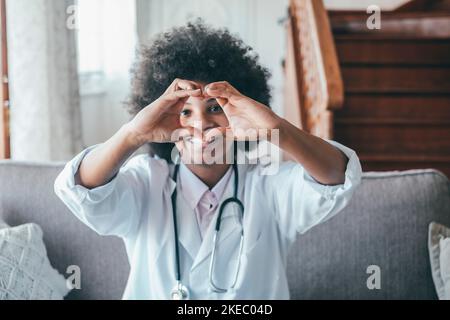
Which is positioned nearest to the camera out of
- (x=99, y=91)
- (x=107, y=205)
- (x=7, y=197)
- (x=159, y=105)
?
(x=159, y=105)

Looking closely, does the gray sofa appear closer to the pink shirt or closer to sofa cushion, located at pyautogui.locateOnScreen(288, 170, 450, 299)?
sofa cushion, located at pyautogui.locateOnScreen(288, 170, 450, 299)

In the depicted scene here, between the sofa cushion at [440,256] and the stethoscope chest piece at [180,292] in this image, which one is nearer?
the stethoscope chest piece at [180,292]

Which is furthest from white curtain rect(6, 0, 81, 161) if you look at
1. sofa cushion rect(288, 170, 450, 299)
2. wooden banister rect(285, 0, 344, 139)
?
wooden banister rect(285, 0, 344, 139)

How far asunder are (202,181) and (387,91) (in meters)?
1.02

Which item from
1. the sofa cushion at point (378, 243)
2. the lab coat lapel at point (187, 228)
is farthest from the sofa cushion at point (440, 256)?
the lab coat lapel at point (187, 228)

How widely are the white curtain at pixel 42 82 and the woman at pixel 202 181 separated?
6.9 inches

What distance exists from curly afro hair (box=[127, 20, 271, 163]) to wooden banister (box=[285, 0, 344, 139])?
0.66m

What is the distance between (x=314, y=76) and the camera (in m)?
1.37

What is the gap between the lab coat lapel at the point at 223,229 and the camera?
0.56m

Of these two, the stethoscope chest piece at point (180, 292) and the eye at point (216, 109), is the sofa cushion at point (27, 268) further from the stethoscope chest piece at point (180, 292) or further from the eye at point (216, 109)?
the eye at point (216, 109)

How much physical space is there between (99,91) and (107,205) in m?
0.37

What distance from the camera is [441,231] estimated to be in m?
0.78
